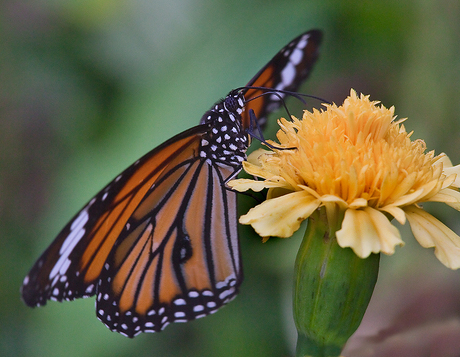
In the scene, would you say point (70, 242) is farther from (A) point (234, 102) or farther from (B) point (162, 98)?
(B) point (162, 98)

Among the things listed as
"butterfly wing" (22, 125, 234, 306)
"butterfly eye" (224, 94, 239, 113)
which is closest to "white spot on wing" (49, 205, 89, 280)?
"butterfly wing" (22, 125, 234, 306)

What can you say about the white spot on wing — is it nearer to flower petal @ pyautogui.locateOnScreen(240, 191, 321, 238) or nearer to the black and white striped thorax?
the black and white striped thorax

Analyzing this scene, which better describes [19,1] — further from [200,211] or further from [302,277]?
[302,277]

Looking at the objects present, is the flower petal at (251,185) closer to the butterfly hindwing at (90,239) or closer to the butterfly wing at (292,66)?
the butterfly hindwing at (90,239)

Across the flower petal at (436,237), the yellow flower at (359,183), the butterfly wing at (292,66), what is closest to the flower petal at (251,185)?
the yellow flower at (359,183)

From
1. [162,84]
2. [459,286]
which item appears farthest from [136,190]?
[459,286]

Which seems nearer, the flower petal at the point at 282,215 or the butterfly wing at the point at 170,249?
the flower petal at the point at 282,215

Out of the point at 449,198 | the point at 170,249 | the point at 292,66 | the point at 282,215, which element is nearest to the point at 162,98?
the point at 292,66
